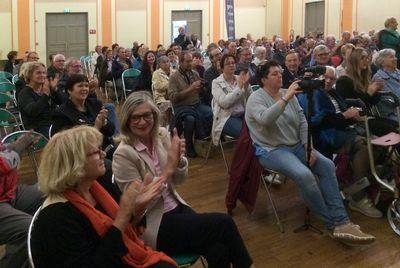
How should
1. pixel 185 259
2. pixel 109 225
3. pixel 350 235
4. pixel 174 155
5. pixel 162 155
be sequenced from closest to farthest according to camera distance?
pixel 109 225 < pixel 185 259 < pixel 174 155 < pixel 162 155 < pixel 350 235

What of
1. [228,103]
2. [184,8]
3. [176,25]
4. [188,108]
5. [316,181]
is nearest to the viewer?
[316,181]

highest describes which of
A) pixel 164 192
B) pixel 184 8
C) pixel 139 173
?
pixel 184 8

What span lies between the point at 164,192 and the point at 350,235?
140 centimetres

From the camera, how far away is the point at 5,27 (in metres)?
15.5

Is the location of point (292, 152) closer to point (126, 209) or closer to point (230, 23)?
point (126, 209)

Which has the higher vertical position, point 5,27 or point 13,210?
point 5,27

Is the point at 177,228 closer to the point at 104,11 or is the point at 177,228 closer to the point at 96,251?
the point at 96,251

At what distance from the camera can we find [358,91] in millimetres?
4293

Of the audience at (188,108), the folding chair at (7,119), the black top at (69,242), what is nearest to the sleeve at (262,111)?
the black top at (69,242)

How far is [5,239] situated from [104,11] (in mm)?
15473

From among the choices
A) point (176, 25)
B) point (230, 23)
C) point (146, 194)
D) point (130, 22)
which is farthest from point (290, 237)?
point (176, 25)

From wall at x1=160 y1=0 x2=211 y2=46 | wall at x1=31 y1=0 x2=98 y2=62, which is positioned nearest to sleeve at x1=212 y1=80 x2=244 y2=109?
wall at x1=31 y1=0 x2=98 y2=62

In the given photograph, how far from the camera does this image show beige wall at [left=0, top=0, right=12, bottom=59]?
15367mm

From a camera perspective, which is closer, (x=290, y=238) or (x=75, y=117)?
(x=290, y=238)
